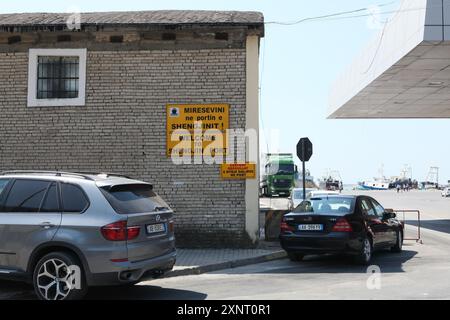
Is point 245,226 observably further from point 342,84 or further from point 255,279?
point 342,84

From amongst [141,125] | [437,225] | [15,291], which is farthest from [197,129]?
[437,225]

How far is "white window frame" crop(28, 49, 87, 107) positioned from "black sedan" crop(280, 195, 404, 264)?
558cm

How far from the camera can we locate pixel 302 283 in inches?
329

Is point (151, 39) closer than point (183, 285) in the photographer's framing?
No

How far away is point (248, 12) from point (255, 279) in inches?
271

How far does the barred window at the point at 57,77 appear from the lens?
40.6ft

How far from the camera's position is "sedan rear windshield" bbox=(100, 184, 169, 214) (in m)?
6.79

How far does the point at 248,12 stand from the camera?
12.8 meters

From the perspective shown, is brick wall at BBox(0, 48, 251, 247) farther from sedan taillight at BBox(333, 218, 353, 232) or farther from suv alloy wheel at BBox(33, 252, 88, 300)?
suv alloy wheel at BBox(33, 252, 88, 300)

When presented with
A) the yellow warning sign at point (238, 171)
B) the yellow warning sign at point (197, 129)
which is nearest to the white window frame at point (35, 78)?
the yellow warning sign at point (197, 129)

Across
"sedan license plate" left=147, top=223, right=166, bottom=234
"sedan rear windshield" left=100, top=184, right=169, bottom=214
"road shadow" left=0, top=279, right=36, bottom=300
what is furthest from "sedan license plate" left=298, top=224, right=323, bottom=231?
"road shadow" left=0, top=279, right=36, bottom=300
